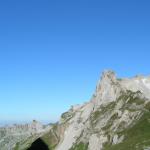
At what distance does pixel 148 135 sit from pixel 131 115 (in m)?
34.4

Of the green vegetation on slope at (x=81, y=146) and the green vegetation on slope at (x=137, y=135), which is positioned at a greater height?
the green vegetation on slope at (x=81, y=146)

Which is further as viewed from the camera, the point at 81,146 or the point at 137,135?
the point at 81,146

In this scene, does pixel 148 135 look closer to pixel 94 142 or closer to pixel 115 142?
pixel 115 142

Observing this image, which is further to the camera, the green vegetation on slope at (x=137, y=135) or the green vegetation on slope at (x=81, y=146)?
the green vegetation on slope at (x=81, y=146)

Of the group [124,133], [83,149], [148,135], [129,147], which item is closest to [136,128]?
[124,133]

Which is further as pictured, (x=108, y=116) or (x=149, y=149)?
(x=108, y=116)

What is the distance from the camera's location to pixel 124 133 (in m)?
152

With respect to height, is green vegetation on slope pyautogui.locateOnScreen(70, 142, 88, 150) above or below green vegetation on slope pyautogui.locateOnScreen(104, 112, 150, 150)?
above

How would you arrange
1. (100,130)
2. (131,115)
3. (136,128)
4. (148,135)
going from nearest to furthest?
1. (148,135)
2. (136,128)
3. (131,115)
4. (100,130)

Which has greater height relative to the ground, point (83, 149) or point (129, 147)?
point (83, 149)

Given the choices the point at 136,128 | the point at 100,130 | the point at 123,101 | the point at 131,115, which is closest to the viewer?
the point at 136,128

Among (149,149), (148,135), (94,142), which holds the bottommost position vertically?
(149,149)

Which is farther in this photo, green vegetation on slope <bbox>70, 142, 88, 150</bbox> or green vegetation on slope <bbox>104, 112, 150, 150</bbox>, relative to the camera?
green vegetation on slope <bbox>70, 142, 88, 150</bbox>

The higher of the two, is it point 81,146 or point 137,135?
point 81,146
